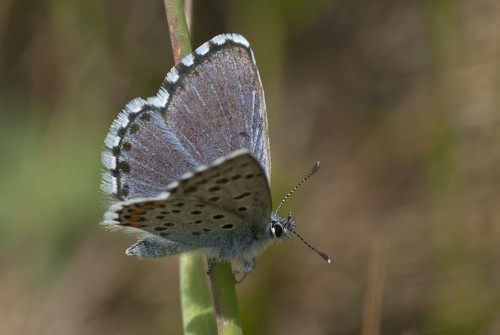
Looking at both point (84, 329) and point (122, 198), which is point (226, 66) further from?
point (84, 329)

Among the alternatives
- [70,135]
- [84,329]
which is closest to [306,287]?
[84,329]

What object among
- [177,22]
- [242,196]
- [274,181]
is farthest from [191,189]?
[274,181]

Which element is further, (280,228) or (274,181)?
(274,181)

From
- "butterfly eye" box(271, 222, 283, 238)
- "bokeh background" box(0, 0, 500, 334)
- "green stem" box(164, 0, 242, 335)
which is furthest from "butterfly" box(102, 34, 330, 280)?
"bokeh background" box(0, 0, 500, 334)

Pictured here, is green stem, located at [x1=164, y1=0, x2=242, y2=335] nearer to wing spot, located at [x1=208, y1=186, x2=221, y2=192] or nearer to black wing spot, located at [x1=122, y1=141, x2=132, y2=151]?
wing spot, located at [x1=208, y1=186, x2=221, y2=192]

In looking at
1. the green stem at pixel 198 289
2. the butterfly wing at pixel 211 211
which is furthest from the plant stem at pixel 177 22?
the butterfly wing at pixel 211 211

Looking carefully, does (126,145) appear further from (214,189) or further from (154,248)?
(214,189)
